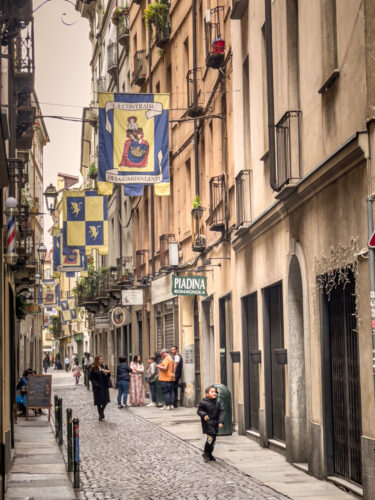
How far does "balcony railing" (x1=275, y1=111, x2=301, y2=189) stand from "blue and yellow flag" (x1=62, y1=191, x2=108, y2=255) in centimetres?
2022

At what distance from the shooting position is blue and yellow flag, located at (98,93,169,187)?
69.9 ft

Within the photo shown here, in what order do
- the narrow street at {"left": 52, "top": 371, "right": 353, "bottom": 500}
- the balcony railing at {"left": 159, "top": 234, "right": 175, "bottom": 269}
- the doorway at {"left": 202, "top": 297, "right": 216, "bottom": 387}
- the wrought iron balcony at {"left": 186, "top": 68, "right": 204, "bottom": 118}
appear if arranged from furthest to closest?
the balcony railing at {"left": 159, "top": 234, "right": 175, "bottom": 269} < the wrought iron balcony at {"left": 186, "top": 68, "right": 204, "bottom": 118} < the doorway at {"left": 202, "top": 297, "right": 216, "bottom": 387} < the narrow street at {"left": 52, "top": 371, "right": 353, "bottom": 500}

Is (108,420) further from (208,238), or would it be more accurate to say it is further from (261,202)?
(261,202)

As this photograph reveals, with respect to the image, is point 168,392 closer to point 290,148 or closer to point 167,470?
point 167,470

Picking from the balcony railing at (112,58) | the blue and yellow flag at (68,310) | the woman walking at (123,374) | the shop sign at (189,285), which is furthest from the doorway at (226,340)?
the blue and yellow flag at (68,310)

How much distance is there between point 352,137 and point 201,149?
55.6ft

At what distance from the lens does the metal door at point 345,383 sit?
12.3m

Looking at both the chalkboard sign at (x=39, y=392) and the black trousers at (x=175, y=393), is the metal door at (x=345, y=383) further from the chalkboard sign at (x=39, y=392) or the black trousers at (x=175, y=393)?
the black trousers at (x=175, y=393)

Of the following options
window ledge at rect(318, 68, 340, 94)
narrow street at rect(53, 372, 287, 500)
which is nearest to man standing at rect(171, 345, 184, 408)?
narrow street at rect(53, 372, 287, 500)

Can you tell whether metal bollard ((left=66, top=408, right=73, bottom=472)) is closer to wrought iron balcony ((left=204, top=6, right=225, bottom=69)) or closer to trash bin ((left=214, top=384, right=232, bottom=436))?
trash bin ((left=214, top=384, right=232, bottom=436))

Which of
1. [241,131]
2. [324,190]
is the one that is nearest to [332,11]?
[324,190]

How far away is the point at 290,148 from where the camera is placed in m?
15.1

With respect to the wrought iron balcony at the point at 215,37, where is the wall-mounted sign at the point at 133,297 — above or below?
below

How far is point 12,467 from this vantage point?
16672 mm
